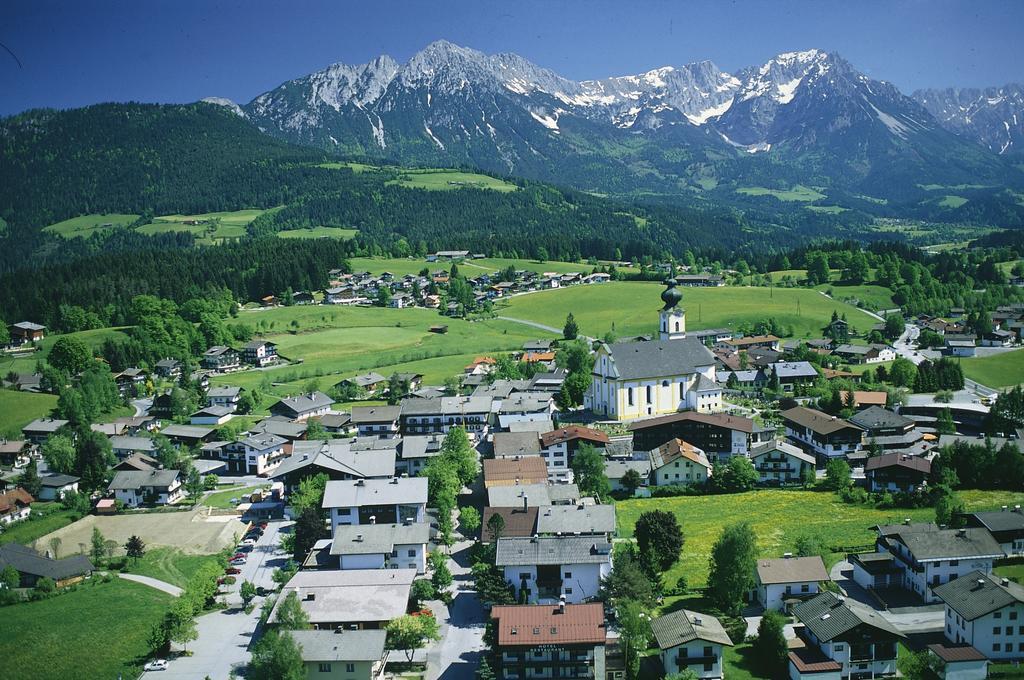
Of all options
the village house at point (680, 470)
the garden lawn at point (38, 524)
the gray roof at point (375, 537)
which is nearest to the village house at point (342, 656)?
the gray roof at point (375, 537)

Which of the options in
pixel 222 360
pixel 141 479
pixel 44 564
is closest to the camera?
pixel 44 564

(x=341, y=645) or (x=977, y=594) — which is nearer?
(x=341, y=645)

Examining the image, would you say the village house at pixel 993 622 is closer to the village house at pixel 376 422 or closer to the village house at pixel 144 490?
the village house at pixel 376 422

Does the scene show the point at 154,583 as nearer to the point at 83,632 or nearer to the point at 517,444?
the point at 83,632

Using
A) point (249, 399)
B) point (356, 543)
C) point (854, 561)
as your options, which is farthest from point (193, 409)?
point (854, 561)

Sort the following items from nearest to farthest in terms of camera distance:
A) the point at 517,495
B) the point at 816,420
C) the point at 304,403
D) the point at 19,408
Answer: the point at 517,495 → the point at 816,420 → the point at 304,403 → the point at 19,408

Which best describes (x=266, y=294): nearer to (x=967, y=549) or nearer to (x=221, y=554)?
(x=221, y=554)

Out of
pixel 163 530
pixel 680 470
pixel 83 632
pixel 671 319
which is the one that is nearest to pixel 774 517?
pixel 680 470
